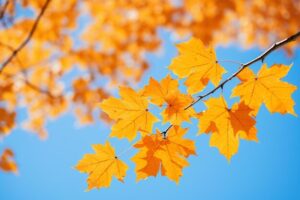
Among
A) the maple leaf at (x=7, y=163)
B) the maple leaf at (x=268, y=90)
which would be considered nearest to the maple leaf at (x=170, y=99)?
the maple leaf at (x=268, y=90)

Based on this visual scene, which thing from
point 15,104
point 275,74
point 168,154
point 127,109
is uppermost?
point 15,104

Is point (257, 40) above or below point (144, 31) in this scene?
above

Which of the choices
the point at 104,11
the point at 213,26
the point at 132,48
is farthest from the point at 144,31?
the point at 213,26

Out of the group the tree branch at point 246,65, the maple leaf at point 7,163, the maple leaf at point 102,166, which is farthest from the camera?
the maple leaf at point 7,163

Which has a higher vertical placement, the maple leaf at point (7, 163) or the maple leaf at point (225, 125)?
the maple leaf at point (7, 163)

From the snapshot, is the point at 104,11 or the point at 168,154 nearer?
the point at 168,154

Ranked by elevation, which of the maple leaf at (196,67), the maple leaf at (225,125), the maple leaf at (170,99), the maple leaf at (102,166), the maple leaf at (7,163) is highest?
the maple leaf at (7,163)

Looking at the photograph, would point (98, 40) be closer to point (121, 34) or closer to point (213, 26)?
point (121, 34)

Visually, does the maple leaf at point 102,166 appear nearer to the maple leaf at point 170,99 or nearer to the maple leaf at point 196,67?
the maple leaf at point 170,99
